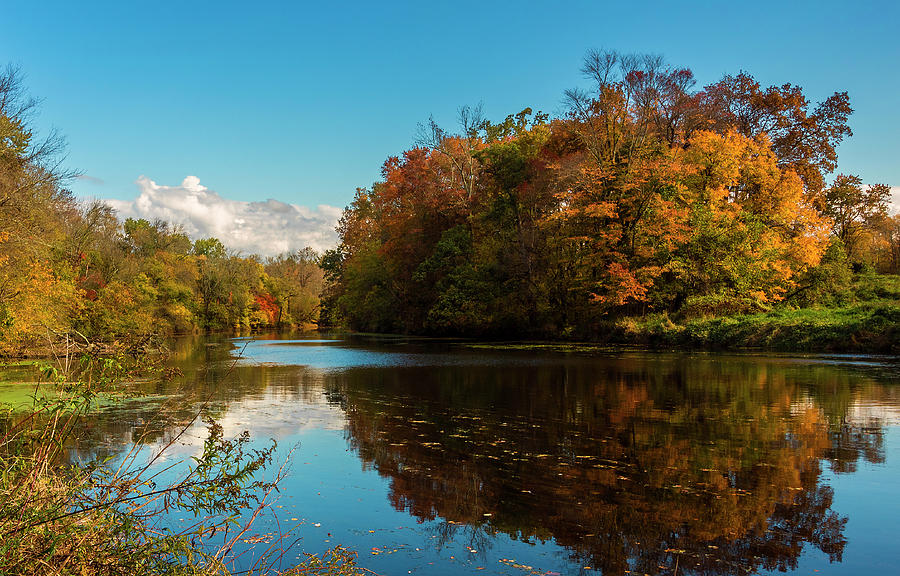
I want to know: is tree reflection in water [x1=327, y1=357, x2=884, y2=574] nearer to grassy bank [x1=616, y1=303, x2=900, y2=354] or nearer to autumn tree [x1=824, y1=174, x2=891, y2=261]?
grassy bank [x1=616, y1=303, x2=900, y2=354]

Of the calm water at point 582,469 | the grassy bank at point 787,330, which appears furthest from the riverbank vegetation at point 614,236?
the calm water at point 582,469

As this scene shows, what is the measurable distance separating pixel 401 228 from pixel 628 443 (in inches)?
1676

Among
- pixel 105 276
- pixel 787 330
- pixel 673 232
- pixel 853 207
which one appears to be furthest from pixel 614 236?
pixel 105 276

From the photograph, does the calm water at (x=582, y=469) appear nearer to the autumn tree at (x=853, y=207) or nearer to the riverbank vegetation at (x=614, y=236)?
the riverbank vegetation at (x=614, y=236)

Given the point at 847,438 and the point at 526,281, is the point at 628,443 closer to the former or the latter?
the point at 847,438

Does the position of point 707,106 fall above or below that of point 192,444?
above

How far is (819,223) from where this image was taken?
33.8 m

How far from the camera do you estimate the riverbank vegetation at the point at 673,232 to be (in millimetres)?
31766

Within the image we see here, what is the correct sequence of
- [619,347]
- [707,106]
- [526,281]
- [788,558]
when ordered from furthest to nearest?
1. [526,281]
2. [707,106]
3. [619,347]
4. [788,558]

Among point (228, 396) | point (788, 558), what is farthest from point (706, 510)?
point (228, 396)

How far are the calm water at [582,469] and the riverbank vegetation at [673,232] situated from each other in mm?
14553

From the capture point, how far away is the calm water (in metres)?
5.59

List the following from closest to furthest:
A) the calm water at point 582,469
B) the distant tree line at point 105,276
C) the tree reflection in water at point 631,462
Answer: the calm water at point 582,469, the tree reflection in water at point 631,462, the distant tree line at point 105,276

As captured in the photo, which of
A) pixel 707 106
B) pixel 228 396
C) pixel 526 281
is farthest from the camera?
pixel 526 281
